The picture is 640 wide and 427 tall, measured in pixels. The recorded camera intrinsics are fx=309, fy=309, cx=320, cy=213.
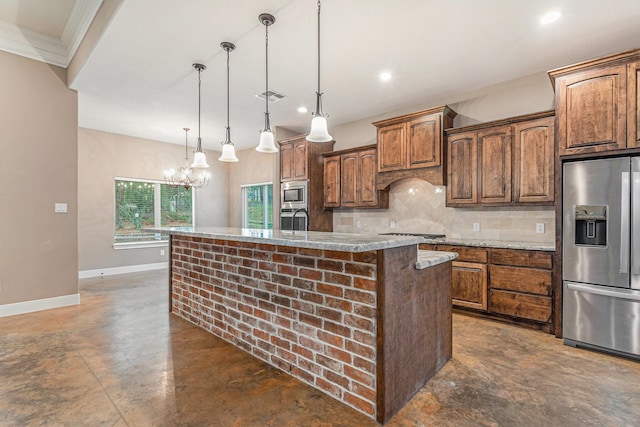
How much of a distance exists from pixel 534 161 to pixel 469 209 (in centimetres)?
94

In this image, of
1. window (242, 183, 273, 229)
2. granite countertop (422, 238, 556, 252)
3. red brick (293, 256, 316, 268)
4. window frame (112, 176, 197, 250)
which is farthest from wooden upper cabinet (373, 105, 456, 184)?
window frame (112, 176, 197, 250)

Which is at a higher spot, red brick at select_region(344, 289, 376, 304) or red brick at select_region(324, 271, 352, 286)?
red brick at select_region(324, 271, 352, 286)

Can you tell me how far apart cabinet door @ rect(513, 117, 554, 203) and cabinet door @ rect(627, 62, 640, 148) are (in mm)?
649

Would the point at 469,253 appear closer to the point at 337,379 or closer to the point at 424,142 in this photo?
the point at 424,142

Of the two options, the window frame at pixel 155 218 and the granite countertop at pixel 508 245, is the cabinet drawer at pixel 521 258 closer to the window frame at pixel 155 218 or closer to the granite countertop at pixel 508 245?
the granite countertop at pixel 508 245

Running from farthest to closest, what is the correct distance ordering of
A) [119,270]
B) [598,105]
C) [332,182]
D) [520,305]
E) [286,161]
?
[119,270]
[286,161]
[332,182]
[520,305]
[598,105]

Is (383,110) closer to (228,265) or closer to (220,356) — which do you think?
(228,265)

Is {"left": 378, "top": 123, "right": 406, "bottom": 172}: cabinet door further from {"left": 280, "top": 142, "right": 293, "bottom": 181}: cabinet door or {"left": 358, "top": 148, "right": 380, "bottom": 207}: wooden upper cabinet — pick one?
{"left": 280, "top": 142, "right": 293, "bottom": 181}: cabinet door

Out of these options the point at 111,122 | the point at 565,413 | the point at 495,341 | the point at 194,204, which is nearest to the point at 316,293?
the point at 565,413

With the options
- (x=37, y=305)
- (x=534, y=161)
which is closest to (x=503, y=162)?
(x=534, y=161)

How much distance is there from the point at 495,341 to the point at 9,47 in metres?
5.95

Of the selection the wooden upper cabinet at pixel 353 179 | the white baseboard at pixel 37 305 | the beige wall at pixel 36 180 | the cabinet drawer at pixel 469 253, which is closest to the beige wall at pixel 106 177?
the beige wall at pixel 36 180

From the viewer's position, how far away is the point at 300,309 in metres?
2.08

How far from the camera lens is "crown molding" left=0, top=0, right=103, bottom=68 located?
308cm
